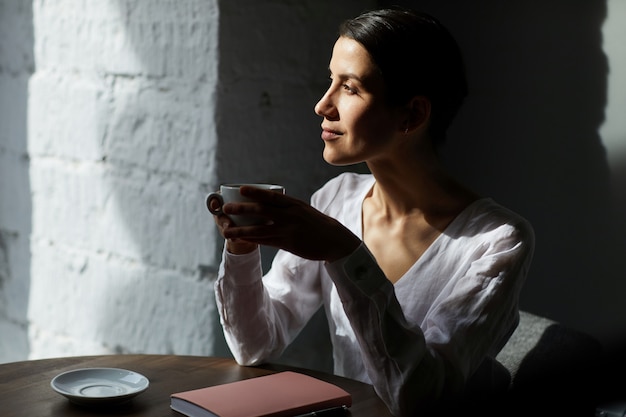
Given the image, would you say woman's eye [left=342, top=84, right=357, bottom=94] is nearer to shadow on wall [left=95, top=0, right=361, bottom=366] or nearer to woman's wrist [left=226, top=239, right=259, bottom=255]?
woman's wrist [left=226, top=239, right=259, bottom=255]

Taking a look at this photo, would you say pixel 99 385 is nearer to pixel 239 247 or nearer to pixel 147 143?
pixel 239 247

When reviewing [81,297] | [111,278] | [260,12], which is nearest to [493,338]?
[260,12]

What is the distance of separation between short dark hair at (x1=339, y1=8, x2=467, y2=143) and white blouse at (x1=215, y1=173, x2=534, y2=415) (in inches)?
8.7

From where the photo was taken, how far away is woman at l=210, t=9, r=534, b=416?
3.73ft

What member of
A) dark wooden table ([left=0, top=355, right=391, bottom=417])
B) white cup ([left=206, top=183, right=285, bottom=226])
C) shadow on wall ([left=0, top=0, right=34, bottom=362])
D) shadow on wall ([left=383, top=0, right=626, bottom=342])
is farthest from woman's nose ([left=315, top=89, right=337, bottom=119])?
shadow on wall ([left=0, top=0, right=34, bottom=362])

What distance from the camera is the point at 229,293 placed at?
140 cm

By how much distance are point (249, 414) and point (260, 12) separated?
103 cm

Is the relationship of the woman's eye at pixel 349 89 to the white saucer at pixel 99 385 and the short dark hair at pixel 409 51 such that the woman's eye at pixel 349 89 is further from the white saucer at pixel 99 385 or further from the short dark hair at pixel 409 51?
the white saucer at pixel 99 385

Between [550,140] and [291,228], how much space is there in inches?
34.0

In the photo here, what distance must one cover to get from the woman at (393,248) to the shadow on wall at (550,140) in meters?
0.42

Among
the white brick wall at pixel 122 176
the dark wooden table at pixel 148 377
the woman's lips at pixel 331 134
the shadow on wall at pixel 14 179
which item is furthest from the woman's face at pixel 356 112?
the shadow on wall at pixel 14 179

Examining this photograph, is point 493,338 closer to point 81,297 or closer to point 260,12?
point 260,12

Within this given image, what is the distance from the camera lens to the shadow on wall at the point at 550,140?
169 centimetres

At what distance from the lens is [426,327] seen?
1.28m
